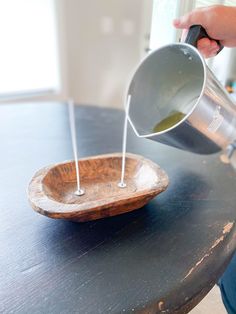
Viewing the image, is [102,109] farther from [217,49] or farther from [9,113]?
[217,49]

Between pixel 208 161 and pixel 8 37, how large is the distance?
4.89ft

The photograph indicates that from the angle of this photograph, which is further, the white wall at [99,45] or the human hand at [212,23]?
the white wall at [99,45]

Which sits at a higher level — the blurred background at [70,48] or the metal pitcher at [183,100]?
the metal pitcher at [183,100]

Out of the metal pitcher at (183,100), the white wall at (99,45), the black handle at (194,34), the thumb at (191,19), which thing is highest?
the thumb at (191,19)

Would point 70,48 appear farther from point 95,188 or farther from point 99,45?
point 95,188

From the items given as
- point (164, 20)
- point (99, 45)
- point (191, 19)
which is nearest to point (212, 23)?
point (191, 19)

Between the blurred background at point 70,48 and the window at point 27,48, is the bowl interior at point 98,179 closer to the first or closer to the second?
the blurred background at point 70,48

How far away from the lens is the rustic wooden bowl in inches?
17.4

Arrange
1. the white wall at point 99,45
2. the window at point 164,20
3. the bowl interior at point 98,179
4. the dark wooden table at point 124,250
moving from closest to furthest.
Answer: the dark wooden table at point 124,250 → the bowl interior at point 98,179 → the window at point 164,20 → the white wall at point 99,45

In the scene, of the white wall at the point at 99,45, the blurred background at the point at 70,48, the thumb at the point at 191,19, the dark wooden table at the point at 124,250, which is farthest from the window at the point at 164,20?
the white wall at the point at 99,45

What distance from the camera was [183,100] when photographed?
28.7 inches

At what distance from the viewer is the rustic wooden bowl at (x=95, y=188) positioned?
443 mm

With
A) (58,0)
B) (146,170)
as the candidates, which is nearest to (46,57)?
(58,0)

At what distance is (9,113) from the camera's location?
1.04 m
